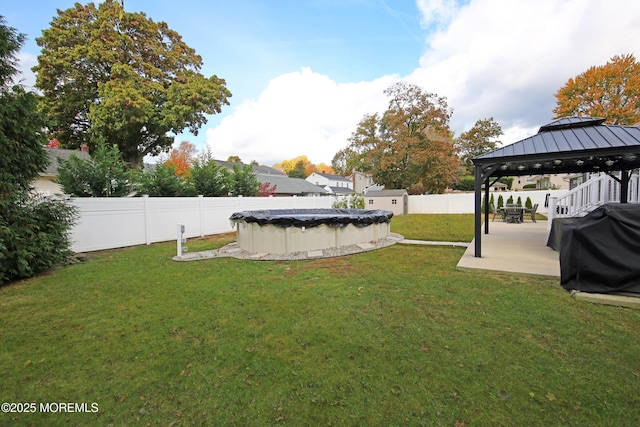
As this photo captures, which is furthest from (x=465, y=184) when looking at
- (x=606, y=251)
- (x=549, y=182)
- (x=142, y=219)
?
(x=142, y=219)

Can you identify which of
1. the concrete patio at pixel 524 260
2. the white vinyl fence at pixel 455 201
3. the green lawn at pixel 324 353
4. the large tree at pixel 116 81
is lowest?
the green lawn at pixel 324 353

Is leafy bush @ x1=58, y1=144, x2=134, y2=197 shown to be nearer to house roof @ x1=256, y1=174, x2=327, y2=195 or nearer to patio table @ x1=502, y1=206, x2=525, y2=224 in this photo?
patio table @ x1=502, y1=206, x2=525, y2=224

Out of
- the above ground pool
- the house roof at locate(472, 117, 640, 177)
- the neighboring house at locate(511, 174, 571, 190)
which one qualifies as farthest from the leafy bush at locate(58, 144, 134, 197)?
the neighboring house at locate(511, 174, 571, 190)

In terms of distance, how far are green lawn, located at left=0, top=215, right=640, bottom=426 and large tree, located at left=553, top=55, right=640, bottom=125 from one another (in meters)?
26.9

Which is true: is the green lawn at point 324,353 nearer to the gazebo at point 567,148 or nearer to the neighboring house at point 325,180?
the gazebo at point 567,148

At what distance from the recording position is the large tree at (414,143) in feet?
73.5

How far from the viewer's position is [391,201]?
20.0 meters

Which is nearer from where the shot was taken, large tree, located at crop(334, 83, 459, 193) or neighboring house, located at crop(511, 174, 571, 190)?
large tree, located at crop(334, 83, 459, 193)

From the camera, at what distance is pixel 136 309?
3.65 m

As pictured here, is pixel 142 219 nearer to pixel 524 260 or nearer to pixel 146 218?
pixel 146 218

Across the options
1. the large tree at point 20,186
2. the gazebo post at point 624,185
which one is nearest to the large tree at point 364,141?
the gazebo post at point 624,185

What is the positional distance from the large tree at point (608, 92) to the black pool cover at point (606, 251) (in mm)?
24824

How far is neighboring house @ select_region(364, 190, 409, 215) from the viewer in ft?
65.0

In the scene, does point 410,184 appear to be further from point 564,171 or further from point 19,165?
point 19,165
